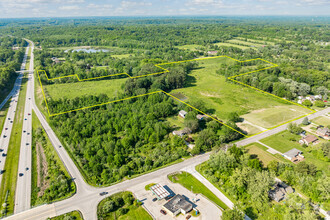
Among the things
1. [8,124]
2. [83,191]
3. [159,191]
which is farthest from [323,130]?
[8,124]

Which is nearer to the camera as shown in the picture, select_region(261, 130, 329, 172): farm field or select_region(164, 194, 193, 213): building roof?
select_region(164, 194, 193, 213): building roof

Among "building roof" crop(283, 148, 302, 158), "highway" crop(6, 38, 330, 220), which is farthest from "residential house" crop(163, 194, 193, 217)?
"building roof" crop(283, 148, 302, 158)

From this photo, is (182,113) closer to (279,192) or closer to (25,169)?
(279,192)

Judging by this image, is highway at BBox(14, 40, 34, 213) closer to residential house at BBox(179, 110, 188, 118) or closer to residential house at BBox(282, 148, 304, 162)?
residential house at BBox(179, 110, 188, 118)

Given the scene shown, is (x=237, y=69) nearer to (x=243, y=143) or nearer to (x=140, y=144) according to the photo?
(x=243, y=143)

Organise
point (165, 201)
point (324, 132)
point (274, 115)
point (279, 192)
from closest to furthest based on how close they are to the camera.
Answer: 1. point (165, 201)
2. point (279, 192)
3. point (324, 132)
4. point (274, 115)

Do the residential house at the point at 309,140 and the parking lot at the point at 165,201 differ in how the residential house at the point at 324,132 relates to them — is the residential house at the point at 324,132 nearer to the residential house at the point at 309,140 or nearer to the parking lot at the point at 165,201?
the residential house at the point at 309,140

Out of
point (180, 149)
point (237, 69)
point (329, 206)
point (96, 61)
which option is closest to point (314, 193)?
point (329, 206)
